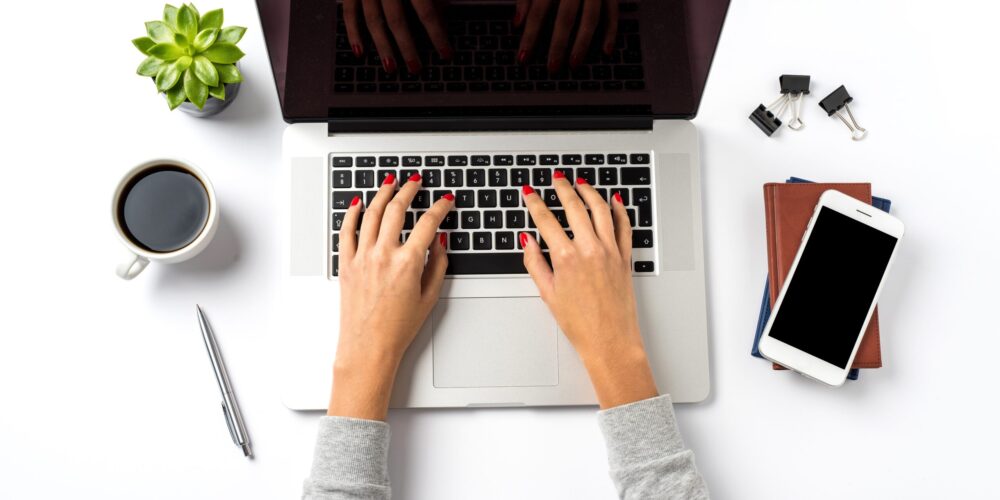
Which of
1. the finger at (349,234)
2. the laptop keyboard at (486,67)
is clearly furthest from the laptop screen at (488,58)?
the finger at (349,234)

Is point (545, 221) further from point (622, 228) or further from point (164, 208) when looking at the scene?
point (164, 208)

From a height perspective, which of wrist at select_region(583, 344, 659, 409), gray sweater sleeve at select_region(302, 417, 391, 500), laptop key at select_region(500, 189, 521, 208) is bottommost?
gray sweater sleeve at select_region(302, 417, 391, 500)

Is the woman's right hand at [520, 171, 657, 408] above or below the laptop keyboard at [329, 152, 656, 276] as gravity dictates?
below

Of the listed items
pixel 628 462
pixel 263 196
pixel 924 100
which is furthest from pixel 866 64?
pixel 263 196

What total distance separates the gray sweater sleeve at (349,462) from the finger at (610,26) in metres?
0.48

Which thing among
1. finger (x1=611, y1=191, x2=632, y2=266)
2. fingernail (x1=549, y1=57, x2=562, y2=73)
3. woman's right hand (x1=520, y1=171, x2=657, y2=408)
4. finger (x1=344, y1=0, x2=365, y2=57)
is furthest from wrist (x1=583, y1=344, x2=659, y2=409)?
finger (x1=344, y1=0, x2=365, y2=57)

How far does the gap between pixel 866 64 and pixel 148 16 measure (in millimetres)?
945

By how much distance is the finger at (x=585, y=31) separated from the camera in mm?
675

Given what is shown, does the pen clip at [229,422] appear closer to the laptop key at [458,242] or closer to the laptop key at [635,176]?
the laptop key at [458,242]

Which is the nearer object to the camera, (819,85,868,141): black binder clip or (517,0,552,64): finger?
(517,0,552,64): finger

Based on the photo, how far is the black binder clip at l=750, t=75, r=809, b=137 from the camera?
86cm

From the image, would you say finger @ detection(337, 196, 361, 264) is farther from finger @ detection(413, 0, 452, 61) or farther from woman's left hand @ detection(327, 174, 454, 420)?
finger @ detection(413, 0, 452, 61)

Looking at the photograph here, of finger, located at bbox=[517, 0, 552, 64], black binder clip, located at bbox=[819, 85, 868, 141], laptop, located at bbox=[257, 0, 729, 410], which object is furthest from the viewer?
black binder clip, located at bbox=[819, 85, 868, 141]

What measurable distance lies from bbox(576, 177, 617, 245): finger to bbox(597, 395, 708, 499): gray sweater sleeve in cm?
19
